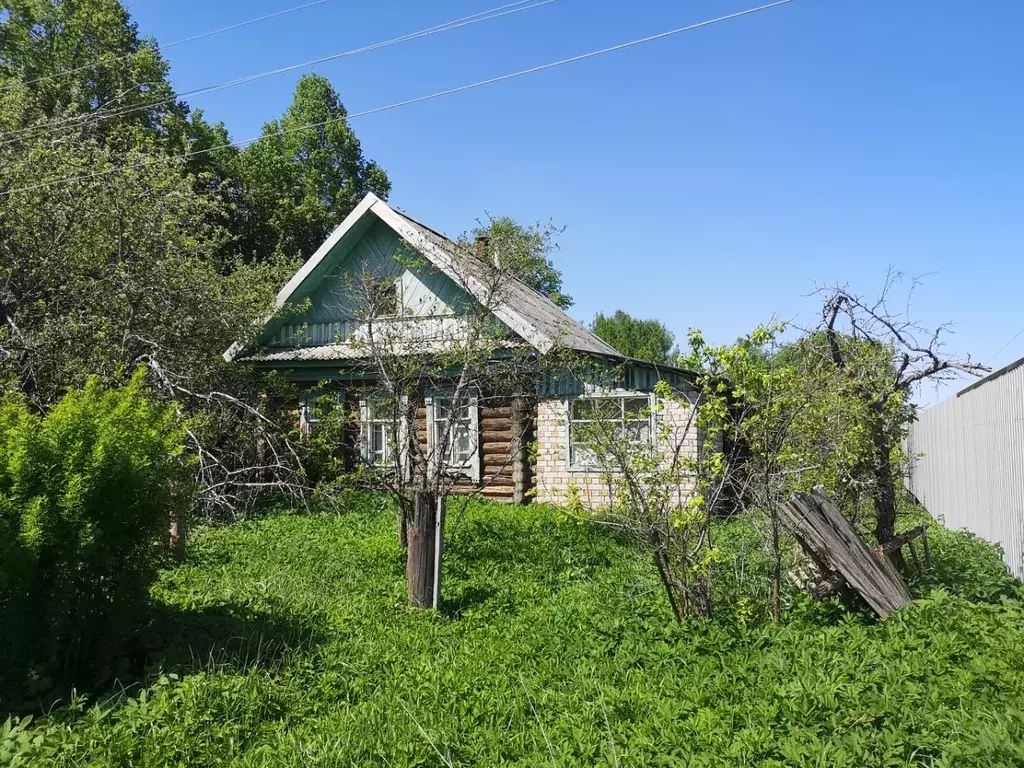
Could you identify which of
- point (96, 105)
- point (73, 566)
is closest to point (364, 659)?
point (73, 566)

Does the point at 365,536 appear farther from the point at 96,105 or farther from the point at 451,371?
the point at 96,105

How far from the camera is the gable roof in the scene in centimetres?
1177

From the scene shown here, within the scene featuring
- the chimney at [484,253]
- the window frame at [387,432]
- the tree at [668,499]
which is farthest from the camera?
the chimney at [484,253]

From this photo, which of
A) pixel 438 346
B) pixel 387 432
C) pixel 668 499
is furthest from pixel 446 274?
pixel 668 499

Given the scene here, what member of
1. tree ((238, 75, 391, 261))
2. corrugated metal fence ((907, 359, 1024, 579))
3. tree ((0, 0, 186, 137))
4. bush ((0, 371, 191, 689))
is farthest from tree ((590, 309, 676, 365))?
bush ((0, 371, 191, 689))

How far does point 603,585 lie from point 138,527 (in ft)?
14.1

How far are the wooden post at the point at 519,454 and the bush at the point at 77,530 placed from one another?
27.4ft

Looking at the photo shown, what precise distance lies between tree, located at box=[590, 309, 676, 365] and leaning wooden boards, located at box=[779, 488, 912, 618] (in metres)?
43.1

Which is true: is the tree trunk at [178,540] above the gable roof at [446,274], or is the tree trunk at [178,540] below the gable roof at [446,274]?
below

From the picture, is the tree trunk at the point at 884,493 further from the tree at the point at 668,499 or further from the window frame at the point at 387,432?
the window frame at the point at 387,432

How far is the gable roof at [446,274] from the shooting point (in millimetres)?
11766

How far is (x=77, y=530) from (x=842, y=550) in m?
5.31

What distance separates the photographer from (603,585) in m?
7.80

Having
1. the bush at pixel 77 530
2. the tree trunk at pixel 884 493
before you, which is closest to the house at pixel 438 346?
the tree trunk at pixel 884 493
